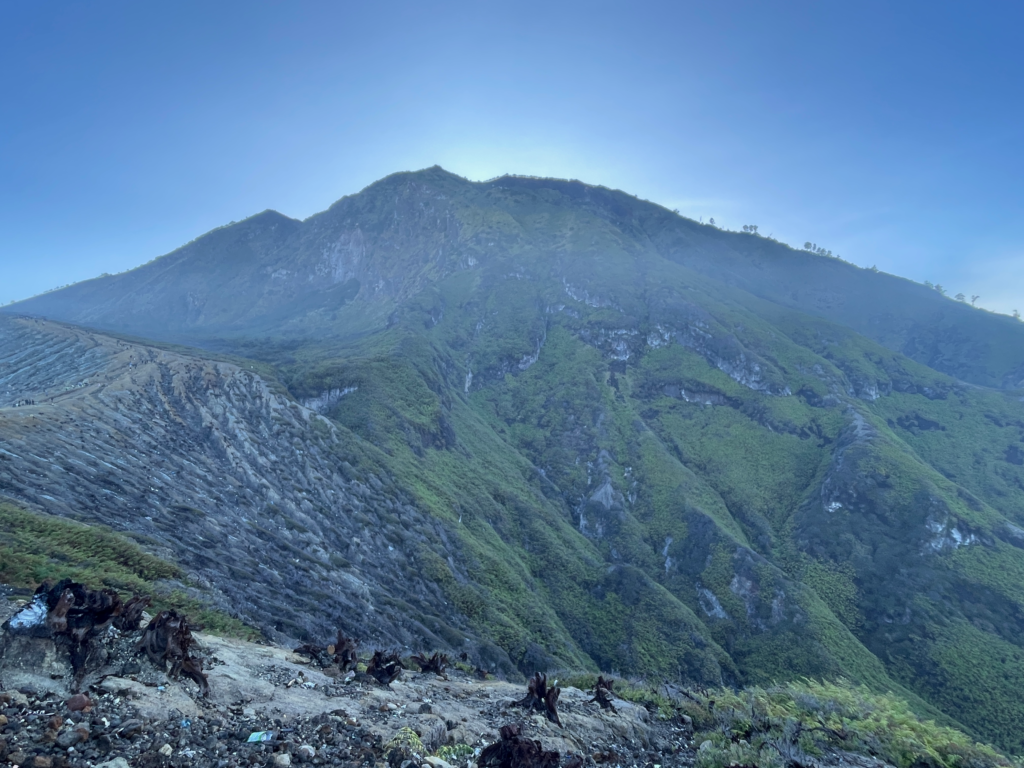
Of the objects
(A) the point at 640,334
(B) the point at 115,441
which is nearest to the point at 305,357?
(B) the point at 115,441

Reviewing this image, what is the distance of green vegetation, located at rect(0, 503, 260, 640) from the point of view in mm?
17344

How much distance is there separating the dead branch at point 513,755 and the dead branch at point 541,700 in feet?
15.6

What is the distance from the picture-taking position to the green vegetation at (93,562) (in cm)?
1734

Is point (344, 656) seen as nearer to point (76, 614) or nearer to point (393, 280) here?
point (76, 614)

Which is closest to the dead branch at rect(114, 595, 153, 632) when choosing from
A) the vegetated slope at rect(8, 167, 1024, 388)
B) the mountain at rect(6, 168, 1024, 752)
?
the mountain at rect(6, 168, 1024, 752)

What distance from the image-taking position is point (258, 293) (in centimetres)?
17875

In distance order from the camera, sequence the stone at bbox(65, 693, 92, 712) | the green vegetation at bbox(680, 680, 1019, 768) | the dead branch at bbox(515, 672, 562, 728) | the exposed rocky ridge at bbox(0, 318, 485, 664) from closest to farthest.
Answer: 1. the stone at bbox(65, 693, 92, 712)
2. the green vegetation at bbox(680, 680, 1019, 768)
3. the dead branch at bbox(515, 672, 562, 728)
4. the exposed rocky ridge at bbox(0, 318, 485, 664)

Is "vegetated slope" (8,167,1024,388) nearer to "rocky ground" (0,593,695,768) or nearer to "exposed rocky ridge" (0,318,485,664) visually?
"exposed rocky ridge" (0,318,485,664)

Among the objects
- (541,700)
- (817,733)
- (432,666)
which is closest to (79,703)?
(541,700)

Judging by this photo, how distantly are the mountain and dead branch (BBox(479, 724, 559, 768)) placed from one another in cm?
1866

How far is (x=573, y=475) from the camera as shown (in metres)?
90.1

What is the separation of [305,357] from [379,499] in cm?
5125

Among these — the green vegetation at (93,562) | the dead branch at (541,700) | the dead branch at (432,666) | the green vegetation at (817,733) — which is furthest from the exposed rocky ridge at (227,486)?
the green vegetation at (817,733)

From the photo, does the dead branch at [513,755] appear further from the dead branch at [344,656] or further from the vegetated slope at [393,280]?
the vegetated slope at [393,280]
